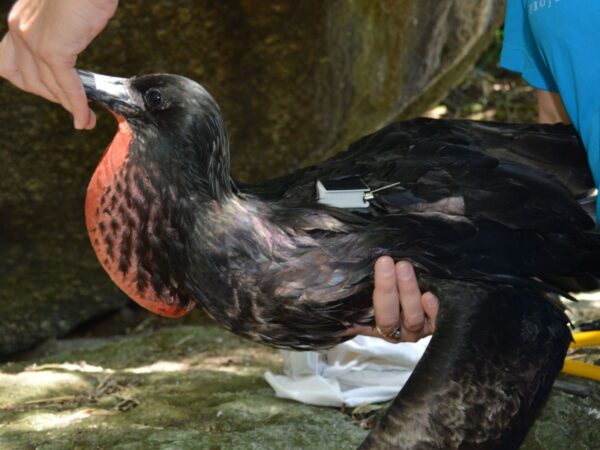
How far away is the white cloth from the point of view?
11.4 feet

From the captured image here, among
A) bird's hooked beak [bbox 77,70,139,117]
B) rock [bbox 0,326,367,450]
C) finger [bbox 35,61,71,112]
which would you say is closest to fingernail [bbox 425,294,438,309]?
rock [bbox 0,326,367,450]

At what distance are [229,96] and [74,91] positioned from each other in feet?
8.40

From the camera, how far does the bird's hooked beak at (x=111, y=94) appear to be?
8.20 ft

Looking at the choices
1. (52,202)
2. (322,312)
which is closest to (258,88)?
(52,202)

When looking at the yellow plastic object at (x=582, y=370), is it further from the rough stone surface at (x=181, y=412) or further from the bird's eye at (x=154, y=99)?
the bird's eye at (x=154, y=99)

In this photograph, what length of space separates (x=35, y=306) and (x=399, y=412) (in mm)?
3434

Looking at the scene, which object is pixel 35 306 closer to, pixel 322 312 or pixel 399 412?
pixel 322 312

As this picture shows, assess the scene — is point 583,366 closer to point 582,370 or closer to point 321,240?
point 582,370

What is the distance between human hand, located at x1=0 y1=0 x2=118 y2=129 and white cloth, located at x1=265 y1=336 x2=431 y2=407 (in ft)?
4.93

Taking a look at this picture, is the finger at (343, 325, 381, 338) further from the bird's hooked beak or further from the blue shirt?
the bird's hooked beak

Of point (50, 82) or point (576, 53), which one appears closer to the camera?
point (50, 82)

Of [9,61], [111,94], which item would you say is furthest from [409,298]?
[9,61]

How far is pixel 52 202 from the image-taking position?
16.2 ft

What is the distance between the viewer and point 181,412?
3.37m
